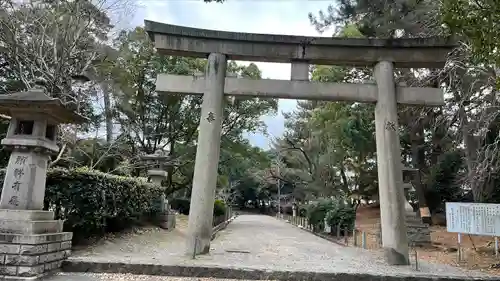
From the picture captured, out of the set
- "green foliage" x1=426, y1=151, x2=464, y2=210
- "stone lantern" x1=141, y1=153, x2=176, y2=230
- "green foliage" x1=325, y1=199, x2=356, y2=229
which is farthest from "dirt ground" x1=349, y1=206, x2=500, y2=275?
"stone lantern" x1=141, y1=153, x2=176, y2=230

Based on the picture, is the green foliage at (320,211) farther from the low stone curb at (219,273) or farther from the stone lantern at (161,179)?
the low stone curb at (219,273)

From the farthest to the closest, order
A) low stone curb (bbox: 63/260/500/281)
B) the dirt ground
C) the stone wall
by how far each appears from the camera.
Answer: the dirt ground
low stone curb (bbox: 63/260/500/281)
the stone wall

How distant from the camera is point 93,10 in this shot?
1438cm

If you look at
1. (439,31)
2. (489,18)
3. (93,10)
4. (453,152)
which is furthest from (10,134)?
(453,152)

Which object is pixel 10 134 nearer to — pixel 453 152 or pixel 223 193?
pixel 453 152

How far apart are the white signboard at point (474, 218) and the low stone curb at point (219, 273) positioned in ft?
11.1

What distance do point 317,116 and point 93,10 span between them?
40.4 feet

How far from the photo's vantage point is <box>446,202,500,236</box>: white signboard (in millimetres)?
9266

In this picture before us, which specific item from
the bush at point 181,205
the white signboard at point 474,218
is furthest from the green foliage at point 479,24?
the bush at point 181,205

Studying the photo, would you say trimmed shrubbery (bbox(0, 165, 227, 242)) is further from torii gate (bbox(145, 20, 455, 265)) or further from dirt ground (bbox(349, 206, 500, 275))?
dirt ground (bbox(349, 206, 500, 275))

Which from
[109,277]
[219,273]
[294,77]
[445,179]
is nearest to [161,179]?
[294,77]

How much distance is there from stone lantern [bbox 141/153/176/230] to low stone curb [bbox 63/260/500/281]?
8.27 meters

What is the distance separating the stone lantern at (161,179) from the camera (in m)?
14.8

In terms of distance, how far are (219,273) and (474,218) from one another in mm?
7444
